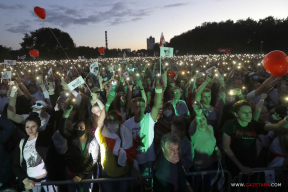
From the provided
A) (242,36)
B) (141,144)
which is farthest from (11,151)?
(242,36)

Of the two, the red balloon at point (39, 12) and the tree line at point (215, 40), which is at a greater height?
the tree line at point (215, 40)

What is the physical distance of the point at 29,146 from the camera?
9.60ft

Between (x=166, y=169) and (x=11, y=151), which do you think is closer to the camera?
(x=166, y=169)

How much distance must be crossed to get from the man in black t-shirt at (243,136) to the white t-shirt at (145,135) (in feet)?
3.71

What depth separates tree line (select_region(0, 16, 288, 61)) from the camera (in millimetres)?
53241

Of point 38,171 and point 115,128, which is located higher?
point 115,128

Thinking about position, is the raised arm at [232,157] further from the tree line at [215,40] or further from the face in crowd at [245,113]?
the tree line at [215,40]

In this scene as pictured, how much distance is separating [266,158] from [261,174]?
707 mm

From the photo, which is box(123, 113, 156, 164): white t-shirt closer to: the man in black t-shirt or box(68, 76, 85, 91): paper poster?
the man in black t-shirt

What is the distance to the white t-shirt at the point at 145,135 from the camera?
3.22m

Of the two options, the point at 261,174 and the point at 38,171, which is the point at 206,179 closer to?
the point at 261,174

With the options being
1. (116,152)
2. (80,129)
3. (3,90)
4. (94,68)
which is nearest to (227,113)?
(116,152)

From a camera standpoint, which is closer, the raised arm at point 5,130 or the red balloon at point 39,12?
the raised arm at point 5,130

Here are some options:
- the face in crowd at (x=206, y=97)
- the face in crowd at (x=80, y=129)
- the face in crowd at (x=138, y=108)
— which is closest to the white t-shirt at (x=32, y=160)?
the face in crowd at (x=80, y=129)
